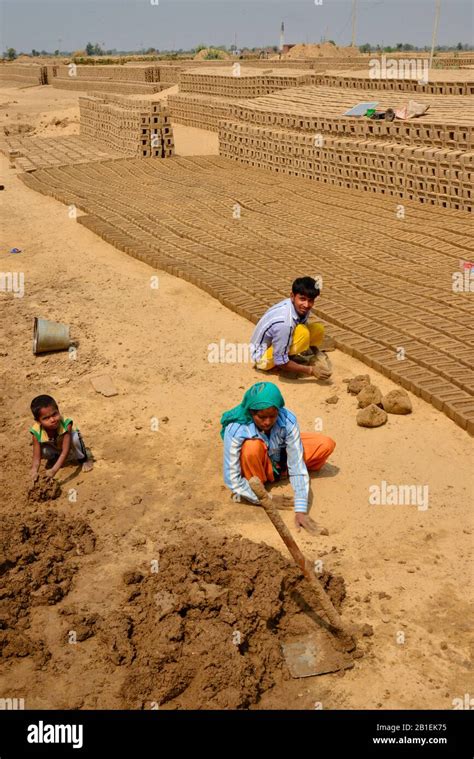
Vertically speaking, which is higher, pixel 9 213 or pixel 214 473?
pixel 9 213

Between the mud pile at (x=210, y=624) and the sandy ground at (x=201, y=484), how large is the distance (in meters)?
0.11

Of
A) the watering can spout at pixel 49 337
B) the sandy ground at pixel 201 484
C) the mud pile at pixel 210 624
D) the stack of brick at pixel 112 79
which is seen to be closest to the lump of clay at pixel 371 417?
the sandy ground at pixel 201 484

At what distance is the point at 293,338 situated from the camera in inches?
211

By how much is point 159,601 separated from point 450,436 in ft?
7.53

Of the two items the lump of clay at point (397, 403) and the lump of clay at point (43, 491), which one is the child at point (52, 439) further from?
the lump of clay at point (397, 403)

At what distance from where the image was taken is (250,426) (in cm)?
400

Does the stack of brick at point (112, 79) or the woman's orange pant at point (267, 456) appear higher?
the stack of brick at point (112, 79)

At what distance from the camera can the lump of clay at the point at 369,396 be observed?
5.03 m

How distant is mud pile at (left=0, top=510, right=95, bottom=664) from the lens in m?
3.27

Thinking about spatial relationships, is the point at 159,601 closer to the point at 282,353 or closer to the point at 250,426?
the point at 250,426

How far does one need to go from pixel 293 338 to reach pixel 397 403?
914mm

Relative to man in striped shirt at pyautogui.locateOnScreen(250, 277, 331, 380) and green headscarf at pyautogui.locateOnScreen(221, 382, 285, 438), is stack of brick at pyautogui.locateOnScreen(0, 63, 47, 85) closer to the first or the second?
man in striped shirt at pyautogui.locateOnScreen(250, 277, 331, 380)

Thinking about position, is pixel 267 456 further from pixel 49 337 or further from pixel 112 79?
pixel 112 79
